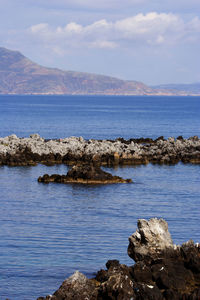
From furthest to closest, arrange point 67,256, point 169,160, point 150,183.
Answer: point 169,160, point 150,183, point 67,256

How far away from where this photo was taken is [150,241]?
25.8m

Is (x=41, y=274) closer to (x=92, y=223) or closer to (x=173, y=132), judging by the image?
(x=92, y=223)

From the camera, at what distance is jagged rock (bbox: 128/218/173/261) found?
25.7m

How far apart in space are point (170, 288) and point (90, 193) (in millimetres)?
24859

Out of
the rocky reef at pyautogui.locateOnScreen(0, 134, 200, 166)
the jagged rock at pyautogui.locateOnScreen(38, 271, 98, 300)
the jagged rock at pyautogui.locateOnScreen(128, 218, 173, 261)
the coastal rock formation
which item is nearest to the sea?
the coastal rock formation

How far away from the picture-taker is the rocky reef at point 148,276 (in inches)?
842

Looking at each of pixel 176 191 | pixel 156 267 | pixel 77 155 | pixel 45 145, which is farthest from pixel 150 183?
pixel 156 267

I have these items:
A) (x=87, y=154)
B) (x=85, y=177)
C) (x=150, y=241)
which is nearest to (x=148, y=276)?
(x=150, y=241)

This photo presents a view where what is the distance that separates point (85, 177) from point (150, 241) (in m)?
26.4

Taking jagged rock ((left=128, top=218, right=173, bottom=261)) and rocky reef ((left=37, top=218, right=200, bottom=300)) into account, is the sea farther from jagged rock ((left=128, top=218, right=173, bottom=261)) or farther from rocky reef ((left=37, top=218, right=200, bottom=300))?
rocky reef ((left=37, top=218, right=200, bottom=300))

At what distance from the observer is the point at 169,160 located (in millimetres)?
67750

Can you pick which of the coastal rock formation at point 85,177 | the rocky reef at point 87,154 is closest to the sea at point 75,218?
the coastal rock formation at point 85,177

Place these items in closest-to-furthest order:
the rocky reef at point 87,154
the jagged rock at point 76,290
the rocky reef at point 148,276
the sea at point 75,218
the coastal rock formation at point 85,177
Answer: the jagged rock at point 76,290
the rocky reef at point 148,276
the sea at point 75,218
the coastal rock formation at point 85,177
the rocky reef at point 87,154

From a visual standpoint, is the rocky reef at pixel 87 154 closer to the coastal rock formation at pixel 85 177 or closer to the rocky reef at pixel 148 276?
the coastal rock formation at pixel 85 177
